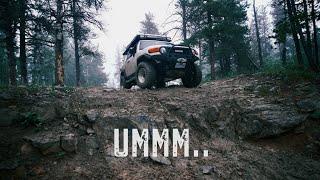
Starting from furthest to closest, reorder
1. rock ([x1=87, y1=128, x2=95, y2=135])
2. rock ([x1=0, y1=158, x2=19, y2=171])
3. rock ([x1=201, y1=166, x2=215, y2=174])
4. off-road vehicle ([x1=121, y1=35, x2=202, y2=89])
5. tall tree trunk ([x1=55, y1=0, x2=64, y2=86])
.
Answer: tall tree trunk ([x1=55, y1=0, x2=64, y2=86]) < off-road vehicle ([x1=121, y1=35, x2=202, y2=89]) < rock ([x1=87, y1=128, x2=95, y2=135]) < rock ([x1=201, y1=166, x2=215, y2=174]) < rock ([x1=0, y1=158, x2=19, y2=171])

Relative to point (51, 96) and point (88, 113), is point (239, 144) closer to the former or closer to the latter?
point (88, 113)

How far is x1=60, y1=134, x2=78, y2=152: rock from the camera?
18.3ft

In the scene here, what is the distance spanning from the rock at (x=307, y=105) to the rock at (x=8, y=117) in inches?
291

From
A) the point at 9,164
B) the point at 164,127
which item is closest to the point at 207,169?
the point at 164,127

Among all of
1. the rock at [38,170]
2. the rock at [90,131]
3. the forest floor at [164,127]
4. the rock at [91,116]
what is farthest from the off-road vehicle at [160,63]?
the rock at [38,170]

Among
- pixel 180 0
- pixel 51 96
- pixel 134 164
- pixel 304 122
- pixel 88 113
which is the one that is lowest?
pixel 134 164

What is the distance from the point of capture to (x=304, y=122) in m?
7.09

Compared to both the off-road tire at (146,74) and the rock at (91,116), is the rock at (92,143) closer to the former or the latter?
the rock at (91,116)

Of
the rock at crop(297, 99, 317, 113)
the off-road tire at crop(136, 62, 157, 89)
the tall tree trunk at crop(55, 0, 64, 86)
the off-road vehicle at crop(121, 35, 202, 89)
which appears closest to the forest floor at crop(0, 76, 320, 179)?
the rock at crop(297, 99, 317, 113)

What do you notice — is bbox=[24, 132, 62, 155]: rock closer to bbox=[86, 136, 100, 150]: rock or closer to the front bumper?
bbox=[86, 136, 100, 150]: rock

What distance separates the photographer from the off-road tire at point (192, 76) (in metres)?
10.4

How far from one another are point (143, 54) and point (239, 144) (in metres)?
5.12

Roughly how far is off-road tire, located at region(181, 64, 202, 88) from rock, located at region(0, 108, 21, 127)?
6.31 meters

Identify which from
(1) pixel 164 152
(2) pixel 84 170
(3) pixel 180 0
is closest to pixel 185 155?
(1) pixel 164 152
